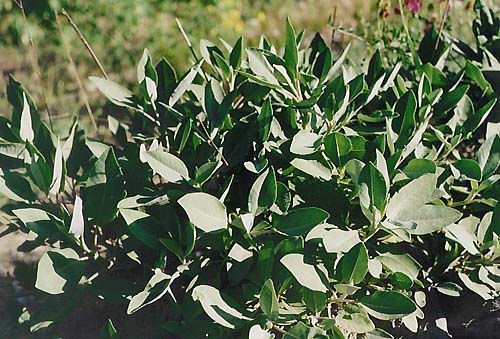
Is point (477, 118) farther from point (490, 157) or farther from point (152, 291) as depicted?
point (152, 291)

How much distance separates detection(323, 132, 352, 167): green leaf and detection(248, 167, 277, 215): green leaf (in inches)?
6.8

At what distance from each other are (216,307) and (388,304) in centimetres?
37

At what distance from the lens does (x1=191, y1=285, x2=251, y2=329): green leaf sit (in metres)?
1.55

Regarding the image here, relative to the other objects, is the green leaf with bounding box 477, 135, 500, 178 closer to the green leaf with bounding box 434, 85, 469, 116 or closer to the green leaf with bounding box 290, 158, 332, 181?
the green leaf with bounding box 434, 85, 469, 116

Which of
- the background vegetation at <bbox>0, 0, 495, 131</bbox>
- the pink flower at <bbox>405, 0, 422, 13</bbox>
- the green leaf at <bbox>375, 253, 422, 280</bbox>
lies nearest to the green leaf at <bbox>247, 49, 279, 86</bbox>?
the green leaf at <bbox>375, 253, 422, 280</bbox>

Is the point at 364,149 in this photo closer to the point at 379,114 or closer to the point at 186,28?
the point at 379,114

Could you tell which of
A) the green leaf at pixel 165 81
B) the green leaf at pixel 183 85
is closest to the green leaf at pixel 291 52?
the green leaf at pixel 183 85

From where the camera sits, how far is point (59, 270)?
1.72 m

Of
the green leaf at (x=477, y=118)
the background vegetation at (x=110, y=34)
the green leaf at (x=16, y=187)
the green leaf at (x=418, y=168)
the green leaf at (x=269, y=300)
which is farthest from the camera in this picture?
the background vegetation at (x=110, y=34)

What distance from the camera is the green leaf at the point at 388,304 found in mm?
1599

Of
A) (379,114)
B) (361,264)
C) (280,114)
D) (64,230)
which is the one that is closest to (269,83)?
(280,114)

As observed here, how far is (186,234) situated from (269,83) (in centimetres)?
40

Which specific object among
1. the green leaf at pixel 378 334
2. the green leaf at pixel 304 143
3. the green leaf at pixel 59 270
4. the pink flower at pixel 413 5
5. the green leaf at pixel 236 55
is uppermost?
the green leaf at pixel 236 55

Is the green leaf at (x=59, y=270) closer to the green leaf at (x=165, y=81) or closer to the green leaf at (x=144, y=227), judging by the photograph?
the green leaf at (x=144, y=227)
